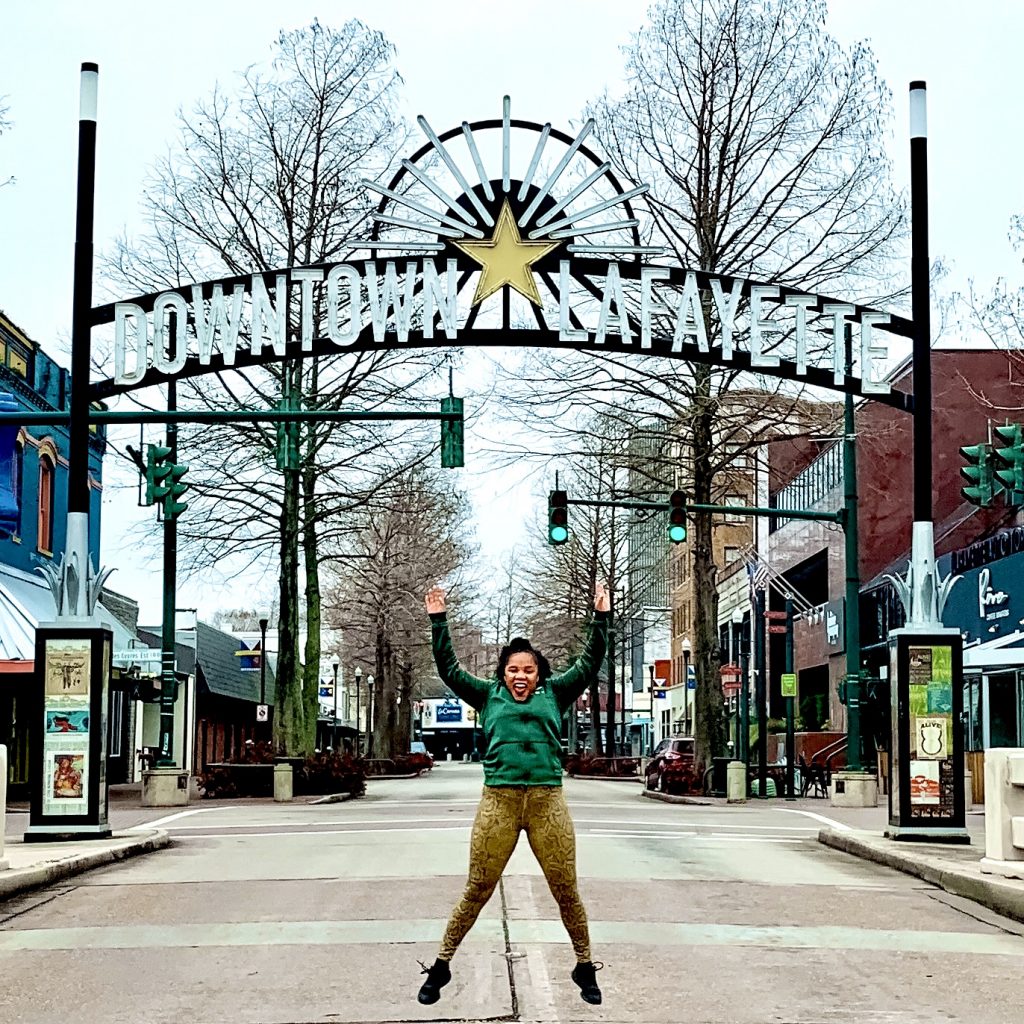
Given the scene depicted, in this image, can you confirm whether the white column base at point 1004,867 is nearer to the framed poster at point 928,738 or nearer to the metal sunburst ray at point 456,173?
the framed poster at point 928,738

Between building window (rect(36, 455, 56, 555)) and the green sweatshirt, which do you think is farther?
building window (rect(36, 455, 56, 555))

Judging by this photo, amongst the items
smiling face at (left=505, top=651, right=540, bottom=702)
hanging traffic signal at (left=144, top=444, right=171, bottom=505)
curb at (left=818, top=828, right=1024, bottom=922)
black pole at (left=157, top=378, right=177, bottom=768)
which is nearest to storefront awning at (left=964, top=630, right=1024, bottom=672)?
curb at (left=818, top=828, right=1024, bottom=922)

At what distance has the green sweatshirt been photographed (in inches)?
332

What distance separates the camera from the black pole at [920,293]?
20.0 m

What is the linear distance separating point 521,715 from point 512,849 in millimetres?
663

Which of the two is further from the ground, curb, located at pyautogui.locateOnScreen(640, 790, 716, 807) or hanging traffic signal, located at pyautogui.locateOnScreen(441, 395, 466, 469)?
hanging traffic signal, located at pyautogui.locateOnScreen(441, 395, 466, 469)

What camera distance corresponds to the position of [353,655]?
68688 millimetres

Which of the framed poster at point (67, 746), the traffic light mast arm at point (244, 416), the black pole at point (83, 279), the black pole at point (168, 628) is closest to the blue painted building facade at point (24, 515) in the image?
the black pole at point (168, 628)

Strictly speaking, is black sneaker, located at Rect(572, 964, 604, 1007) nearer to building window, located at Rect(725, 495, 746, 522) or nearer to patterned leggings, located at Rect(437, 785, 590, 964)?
patterned leggings, located at Rect(437, 785, 590, 964)

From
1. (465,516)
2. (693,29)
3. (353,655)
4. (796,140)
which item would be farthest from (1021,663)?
(353,655)

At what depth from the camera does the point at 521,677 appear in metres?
8.60

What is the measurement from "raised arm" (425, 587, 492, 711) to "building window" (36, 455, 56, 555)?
88.9 feet

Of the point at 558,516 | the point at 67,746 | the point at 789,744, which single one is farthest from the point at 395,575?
the point at 67,746

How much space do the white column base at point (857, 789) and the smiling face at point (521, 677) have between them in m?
23.3
